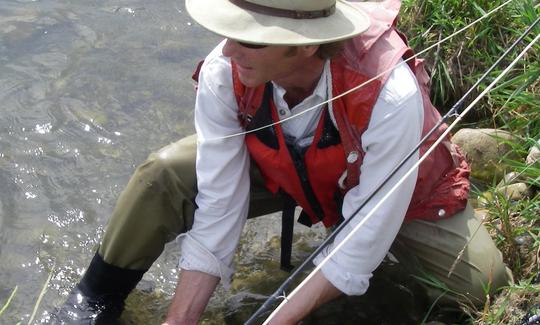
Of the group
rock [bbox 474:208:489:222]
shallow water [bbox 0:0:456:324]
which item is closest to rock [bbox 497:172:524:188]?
rock [bbox 474:208:489:222]

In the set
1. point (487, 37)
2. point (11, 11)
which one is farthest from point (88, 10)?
point (487, 37)

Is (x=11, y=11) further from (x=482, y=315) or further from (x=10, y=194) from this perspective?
(x=482, y=315)

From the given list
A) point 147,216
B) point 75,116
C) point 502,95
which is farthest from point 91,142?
point 502,95

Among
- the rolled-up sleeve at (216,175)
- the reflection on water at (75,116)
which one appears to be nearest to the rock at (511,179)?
the rolled-up sleeve at (216,175)

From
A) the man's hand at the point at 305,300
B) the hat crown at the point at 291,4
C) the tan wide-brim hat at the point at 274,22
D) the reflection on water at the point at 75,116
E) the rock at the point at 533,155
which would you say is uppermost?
the hat crown at the point at 291,4

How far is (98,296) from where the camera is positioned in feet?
11.7

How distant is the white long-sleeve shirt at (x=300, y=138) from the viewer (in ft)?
9.12

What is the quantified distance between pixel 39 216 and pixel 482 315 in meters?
2.50

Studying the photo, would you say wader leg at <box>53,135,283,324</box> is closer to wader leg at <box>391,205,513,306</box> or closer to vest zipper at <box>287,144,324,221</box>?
vest zipper at <box>287,144,324,221</box>

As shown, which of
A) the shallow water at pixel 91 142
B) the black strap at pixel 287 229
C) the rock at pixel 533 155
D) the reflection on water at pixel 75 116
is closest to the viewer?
the black strap at pixel 287 229

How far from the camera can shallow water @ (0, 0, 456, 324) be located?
12.6 feet

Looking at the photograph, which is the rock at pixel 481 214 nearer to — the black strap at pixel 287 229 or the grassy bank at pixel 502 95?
the grassy bank at pixel 502 95

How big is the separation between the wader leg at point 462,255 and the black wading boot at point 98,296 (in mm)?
1258

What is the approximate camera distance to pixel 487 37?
462cm
